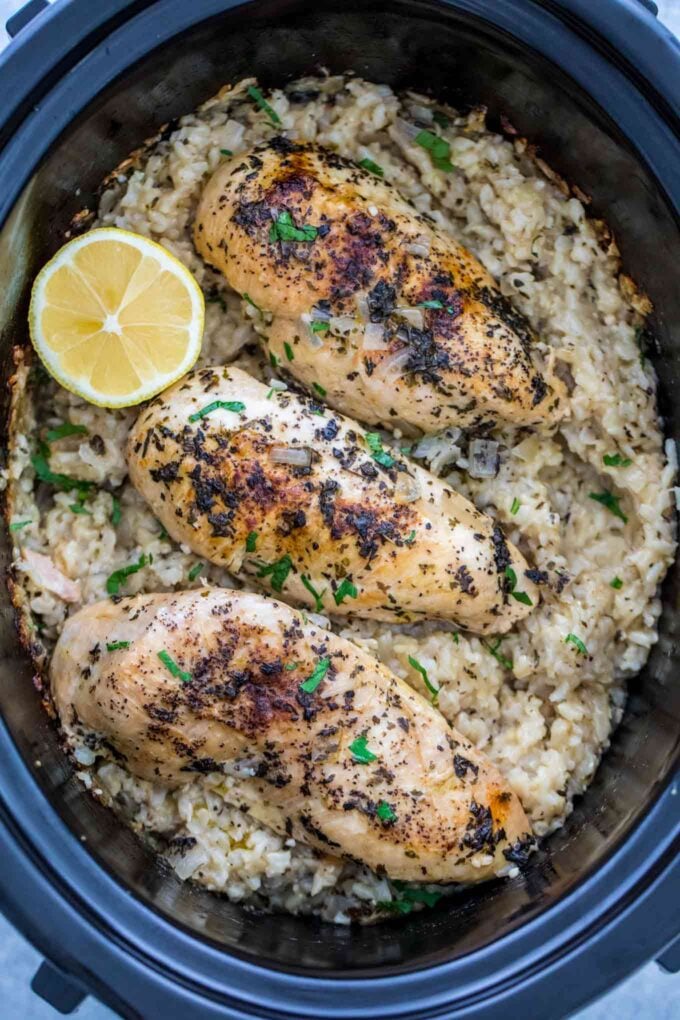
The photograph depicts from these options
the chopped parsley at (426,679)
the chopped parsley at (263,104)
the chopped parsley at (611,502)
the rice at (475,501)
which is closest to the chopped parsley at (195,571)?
the rice at (475,501)

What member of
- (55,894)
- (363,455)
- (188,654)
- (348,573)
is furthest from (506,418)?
(55,894)

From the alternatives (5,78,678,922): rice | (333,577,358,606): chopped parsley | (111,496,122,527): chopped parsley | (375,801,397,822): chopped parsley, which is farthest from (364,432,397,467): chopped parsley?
(375,801,397,822): chopped parsley

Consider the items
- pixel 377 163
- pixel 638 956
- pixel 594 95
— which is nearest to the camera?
pixel 638 956

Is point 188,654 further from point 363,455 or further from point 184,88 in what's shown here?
point 184,88

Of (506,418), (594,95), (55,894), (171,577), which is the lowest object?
(55,894)

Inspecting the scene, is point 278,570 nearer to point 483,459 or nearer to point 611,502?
point 483,459

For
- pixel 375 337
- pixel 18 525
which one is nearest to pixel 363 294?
pixel 375 337
